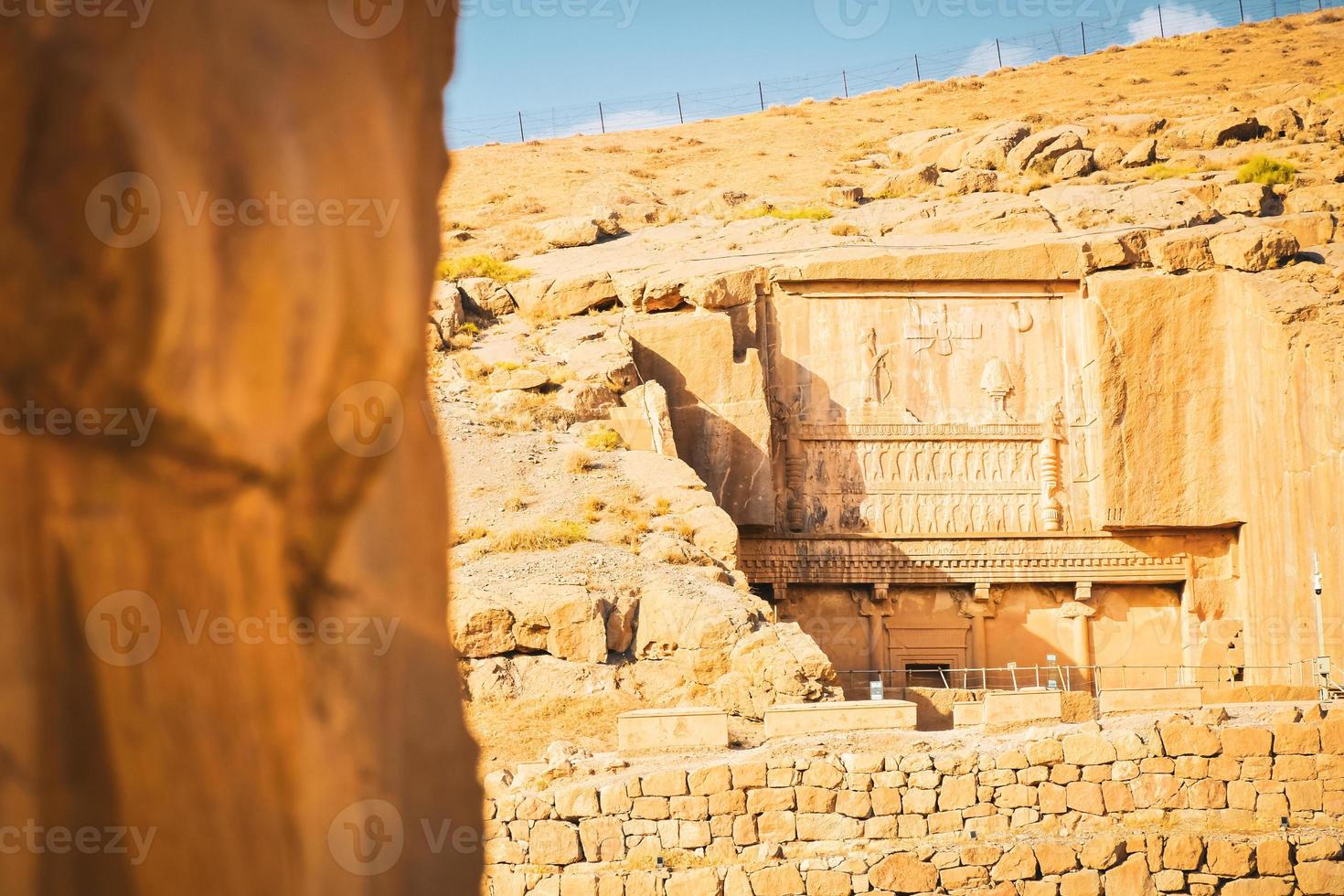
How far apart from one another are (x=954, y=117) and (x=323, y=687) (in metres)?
44.7

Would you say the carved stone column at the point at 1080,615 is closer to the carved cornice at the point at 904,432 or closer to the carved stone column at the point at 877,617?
the carved cornice at the point at 904,432

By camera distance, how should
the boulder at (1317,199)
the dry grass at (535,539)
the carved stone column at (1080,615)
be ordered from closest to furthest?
the dry grass at (535,539) → the carved stone column at (1080,615) → the boulder at (1317,199)

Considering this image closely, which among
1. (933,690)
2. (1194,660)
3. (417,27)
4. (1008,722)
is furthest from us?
(1194,660)

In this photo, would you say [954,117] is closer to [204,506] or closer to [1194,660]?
[1194,660]

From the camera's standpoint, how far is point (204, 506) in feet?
5.05

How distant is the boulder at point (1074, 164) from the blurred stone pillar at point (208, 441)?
99.0ft

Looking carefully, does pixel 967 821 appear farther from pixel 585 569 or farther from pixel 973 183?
pixel 973 183

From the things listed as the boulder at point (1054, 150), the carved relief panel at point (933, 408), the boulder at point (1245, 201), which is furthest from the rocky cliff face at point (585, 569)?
the boulder at point (1054, 150)

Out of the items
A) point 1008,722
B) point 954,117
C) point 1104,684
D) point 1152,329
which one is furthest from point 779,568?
point 954,117

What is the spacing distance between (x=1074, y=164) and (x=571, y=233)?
10.7 metres

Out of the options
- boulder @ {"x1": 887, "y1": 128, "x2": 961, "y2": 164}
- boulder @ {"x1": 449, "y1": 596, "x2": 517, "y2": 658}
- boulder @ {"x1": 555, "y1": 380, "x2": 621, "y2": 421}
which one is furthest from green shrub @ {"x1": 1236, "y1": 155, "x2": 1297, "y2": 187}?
boulder @ {"x1": 449, "y1": 596, "x2": 517, "y2": 658}

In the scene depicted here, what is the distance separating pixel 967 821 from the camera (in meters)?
11.5

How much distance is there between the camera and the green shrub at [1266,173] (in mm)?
26281

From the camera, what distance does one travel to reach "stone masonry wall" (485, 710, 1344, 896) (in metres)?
11.0
